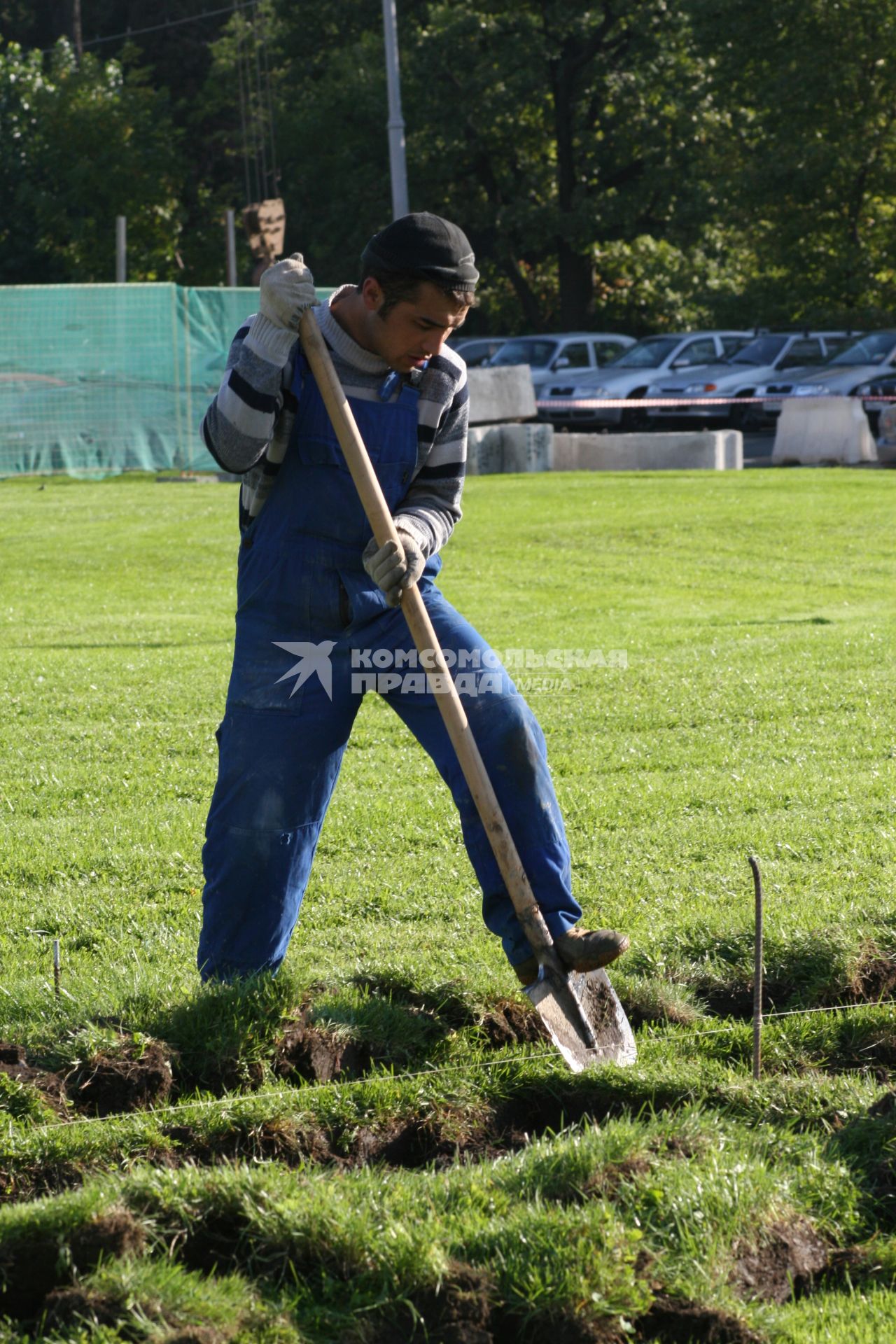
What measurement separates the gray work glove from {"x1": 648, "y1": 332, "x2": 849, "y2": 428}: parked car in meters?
22.0

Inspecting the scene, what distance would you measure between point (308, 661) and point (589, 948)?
99 cm

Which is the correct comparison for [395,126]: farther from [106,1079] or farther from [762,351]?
[106,1079]

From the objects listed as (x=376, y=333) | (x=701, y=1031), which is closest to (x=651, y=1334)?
(x=701, y=1031)

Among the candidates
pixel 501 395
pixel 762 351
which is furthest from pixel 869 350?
pixel 501 395

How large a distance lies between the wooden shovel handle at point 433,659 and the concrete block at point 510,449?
15.9 metres

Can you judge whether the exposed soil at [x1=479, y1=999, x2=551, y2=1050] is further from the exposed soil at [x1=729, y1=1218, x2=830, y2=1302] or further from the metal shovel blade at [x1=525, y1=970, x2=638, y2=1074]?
the exposed soil at [x1=729, y1=1218, x2=830, y2=1302]

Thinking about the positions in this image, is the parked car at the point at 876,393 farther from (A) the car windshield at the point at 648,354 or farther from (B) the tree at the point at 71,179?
(B) the tree at the point at 71,179

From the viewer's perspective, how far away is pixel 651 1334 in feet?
9.21

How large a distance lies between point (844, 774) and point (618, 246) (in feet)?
110

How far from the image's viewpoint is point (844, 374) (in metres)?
24.6

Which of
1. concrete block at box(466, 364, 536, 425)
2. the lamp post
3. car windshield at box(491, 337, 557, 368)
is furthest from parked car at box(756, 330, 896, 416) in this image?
the lamp post

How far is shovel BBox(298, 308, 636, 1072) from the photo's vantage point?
374cm

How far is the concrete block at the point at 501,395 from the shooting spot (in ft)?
66.4

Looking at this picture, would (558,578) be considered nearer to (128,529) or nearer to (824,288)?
(128,529)
